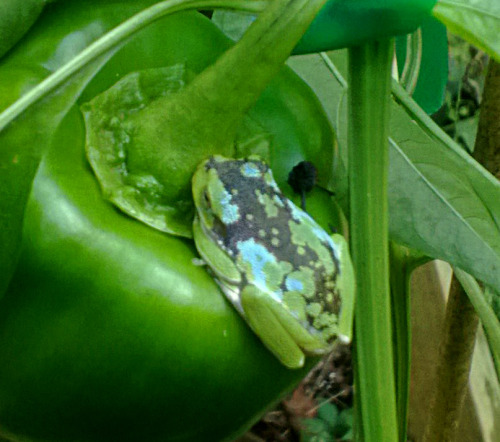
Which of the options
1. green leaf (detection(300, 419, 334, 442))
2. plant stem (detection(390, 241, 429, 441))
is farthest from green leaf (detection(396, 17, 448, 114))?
green leaf (detection(300, 419, 334, 442))

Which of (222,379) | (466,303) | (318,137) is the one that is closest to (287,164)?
(318,137)

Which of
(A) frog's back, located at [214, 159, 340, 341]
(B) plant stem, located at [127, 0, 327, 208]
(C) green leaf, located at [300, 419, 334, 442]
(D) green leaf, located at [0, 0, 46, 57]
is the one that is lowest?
(C) green leaf, located at [300, 419, 334, 442]

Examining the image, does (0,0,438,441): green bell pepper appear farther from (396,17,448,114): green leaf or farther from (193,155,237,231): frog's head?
(396,17,448,114): green leaf

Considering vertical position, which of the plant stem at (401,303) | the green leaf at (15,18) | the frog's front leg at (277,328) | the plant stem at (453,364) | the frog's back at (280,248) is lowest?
the plant stem at (453,364)

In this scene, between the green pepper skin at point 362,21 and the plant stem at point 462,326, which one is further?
the plant stem at point 462,326

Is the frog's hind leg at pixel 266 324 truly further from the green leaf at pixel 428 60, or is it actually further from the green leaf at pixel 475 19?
the green leaf at pixel 428 60

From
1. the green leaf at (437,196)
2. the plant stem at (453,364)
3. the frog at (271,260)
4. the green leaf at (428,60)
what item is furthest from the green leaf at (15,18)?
the plant stem at (453,364)
